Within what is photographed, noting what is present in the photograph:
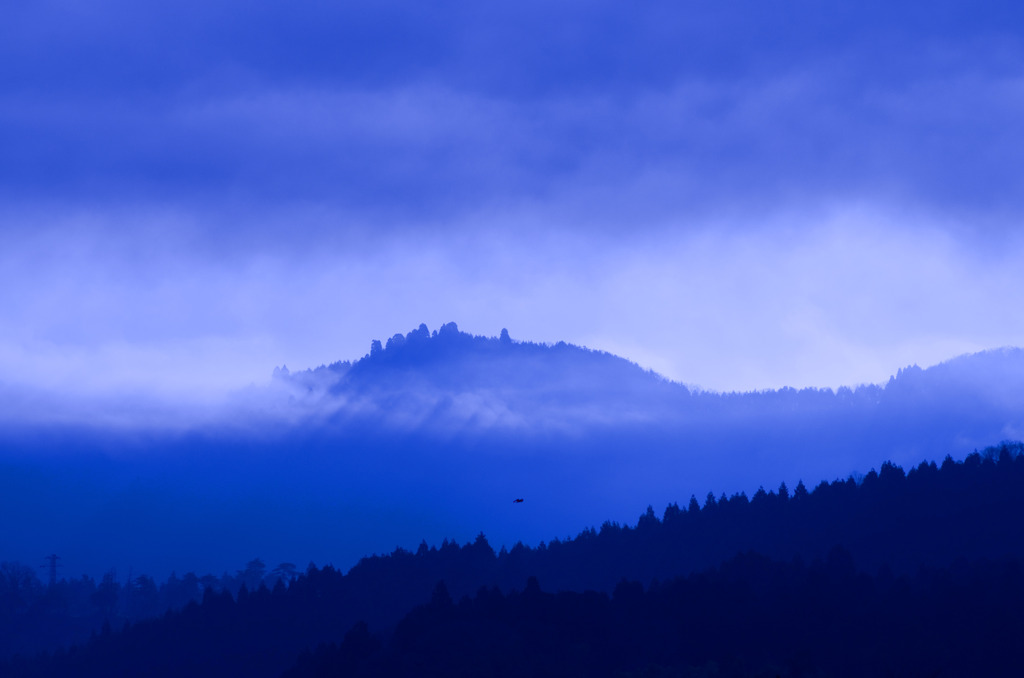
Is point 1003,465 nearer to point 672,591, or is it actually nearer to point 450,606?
point 672,591

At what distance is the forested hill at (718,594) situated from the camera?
12175 cm

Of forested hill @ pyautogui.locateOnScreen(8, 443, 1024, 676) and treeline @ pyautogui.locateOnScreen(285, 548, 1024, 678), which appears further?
forested hill @ pyautogui.locateOnScreen(8, 443, 1024, 676)

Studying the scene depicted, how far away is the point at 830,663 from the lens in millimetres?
118188

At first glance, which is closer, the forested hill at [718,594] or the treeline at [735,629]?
the treeline at [735,629]

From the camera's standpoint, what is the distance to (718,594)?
132 m

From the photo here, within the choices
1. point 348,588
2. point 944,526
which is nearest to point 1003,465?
point 944,526

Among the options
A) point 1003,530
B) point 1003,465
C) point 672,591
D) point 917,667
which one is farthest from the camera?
point 1003,465

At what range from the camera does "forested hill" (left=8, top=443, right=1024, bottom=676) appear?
122 metres

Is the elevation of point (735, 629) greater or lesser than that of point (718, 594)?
lesser

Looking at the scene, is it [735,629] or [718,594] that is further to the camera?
[718,594]

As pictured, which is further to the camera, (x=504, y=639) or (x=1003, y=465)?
(x=1003, y=465)

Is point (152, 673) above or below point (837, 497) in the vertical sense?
below

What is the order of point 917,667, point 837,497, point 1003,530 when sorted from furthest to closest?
1. point 837,497
2. point 1003,530
3. point 917,667

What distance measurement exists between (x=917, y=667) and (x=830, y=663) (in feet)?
29.1
